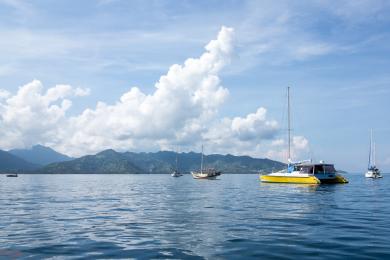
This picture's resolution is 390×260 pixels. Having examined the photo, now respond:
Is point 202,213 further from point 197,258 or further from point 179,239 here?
point 197,258

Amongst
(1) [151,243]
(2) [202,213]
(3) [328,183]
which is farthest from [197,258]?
(3) [328,183]

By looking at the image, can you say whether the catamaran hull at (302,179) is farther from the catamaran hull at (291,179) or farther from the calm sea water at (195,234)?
the calm sea water at (195,234)

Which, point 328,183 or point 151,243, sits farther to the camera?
point 328,183

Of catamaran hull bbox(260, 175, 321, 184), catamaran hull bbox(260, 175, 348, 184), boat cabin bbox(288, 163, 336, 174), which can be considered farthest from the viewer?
boat cabin bbox(288, 163, 336, 174)

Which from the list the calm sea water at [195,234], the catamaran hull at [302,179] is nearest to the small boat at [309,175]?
the catamaran hull at [302,179]

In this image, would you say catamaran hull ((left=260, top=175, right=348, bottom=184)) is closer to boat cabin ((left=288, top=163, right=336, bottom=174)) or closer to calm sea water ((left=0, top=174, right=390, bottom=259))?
boat cabin ((left=288, top=163, right=336, bottom=174))

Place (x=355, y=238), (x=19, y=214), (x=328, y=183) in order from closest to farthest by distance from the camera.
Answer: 1. (x=355, y=238)
2. (x=19, y=214)
3. (x=328, y=183)

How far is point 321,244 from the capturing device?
1734 centimetres

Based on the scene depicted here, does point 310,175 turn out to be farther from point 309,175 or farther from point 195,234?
point 195,234

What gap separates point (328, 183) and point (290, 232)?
210ft

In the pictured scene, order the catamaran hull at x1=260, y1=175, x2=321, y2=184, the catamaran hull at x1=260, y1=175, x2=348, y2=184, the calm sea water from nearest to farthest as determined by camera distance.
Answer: the calm sea water
the catamaran hull at x1=260, y1=175, x2=321, y2=184
the catamaran hull at x1=260, y1=175, x2=348, y2=184

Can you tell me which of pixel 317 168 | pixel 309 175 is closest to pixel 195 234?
pixel 309 175

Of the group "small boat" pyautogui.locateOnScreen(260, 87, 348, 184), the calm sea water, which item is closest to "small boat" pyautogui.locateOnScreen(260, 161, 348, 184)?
"small boat" pyautogui.locateOnScreen(260, 87, 348, 184)

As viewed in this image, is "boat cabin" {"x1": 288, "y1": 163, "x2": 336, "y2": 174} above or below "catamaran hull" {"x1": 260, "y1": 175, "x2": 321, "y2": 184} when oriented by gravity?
above
